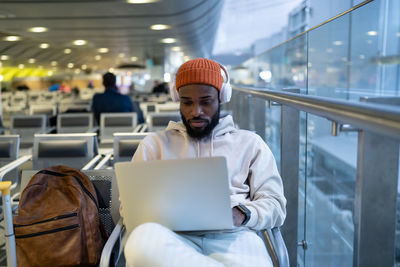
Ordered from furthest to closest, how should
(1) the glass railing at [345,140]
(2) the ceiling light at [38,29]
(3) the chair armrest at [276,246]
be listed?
(2) the ceiling light at [38,29] < (3) the chair armrest at [276,246] < (1) the glass railing at [345,140]

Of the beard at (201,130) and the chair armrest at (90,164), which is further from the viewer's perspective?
the chair armrest at (90,164)

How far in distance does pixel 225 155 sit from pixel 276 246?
1.65 feet

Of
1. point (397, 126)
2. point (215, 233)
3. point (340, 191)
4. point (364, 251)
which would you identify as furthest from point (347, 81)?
point (397, 126)

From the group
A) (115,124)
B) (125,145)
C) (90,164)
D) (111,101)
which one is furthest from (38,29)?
(90,164)

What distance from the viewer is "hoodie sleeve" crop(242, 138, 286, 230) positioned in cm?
194

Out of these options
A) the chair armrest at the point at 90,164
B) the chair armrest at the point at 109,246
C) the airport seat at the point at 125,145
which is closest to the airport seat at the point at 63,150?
the chair armrest at the point at 90,164

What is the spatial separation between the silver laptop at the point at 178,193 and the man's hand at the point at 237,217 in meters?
0.15

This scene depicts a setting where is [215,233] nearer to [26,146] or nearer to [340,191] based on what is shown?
[340,191]

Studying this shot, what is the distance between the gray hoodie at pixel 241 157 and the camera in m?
1.97

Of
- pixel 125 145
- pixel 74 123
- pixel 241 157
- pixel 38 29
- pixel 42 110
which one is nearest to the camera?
pixel 241 157

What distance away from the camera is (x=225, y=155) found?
7.04ft

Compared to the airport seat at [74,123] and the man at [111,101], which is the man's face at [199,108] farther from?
the man at [111,101]

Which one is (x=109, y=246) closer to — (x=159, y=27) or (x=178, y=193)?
(x=178, y=193)

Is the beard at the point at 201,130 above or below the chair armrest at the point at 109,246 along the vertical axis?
Result: above
